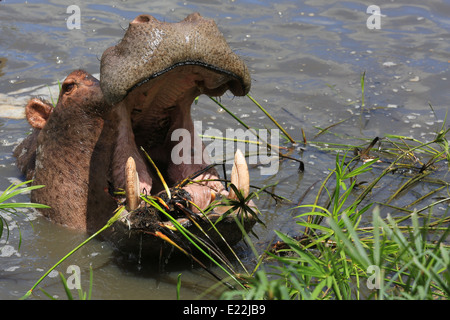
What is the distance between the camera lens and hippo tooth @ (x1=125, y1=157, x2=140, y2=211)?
11.2ft

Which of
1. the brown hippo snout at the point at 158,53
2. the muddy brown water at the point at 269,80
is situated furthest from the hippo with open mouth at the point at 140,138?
the muddy brown water at the point at 269,80

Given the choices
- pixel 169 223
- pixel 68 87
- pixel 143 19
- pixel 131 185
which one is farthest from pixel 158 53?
pixel 68 87

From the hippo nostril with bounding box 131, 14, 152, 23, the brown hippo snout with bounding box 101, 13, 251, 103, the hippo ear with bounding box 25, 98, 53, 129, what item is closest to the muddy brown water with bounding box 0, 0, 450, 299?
the hippo ear with bounding box 25, 98, 53, 129

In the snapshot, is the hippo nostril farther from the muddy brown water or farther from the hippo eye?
the muddy brown water

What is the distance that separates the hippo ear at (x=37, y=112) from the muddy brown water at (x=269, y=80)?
63 cm

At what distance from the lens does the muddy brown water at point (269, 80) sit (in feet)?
13.0

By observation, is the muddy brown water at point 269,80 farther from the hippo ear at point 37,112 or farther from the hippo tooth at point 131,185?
the hippo ear at point 37,112

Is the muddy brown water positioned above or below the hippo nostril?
below

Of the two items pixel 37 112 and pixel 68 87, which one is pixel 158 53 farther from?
pixel 37 112

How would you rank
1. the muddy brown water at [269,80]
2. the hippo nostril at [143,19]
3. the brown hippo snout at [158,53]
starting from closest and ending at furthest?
the brown hippo snout at [158,53] → the hippo nostril at [143,19] → the muddy brown water at [269,80]

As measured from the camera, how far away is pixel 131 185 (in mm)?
3434

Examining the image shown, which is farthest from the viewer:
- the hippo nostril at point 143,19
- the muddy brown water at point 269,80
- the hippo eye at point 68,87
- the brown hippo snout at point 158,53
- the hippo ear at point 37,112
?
the hippo ear at point 37,112

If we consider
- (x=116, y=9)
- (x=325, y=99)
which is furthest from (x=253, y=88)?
(x=116, y=9)

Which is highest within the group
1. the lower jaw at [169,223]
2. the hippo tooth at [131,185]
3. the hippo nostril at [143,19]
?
the hippo nostril at [143,19]
